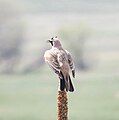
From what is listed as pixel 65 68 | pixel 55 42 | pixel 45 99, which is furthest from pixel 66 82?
pixel 45 99

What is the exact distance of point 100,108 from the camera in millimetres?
12070

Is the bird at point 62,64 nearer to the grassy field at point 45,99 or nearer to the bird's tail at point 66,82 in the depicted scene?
the bird's tail at point 66,82

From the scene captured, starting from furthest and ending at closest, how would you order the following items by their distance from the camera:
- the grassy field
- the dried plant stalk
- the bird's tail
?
the grassy field < the bird's tail < the dried plant stalk

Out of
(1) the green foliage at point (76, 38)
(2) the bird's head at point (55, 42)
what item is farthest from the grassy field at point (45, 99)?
(2) the bird's head at point (55, 42)

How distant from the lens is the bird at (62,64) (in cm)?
185

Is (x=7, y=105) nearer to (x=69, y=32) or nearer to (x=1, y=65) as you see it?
(x=1, y=65)

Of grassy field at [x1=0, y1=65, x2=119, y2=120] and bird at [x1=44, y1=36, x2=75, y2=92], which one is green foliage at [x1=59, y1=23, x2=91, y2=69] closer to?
grassy field at [x1=0, y1=65, x2=119, y2=120]

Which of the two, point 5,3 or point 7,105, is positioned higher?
point 5,3

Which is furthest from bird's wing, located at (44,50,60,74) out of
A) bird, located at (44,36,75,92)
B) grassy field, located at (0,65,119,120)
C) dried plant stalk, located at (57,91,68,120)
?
grassy field, located at (0,65,119,120)

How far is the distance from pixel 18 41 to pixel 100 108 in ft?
11.7

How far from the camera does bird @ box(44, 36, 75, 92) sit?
1850 millimetres

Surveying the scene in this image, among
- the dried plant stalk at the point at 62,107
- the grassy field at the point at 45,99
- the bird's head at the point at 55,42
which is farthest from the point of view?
the grassy field at the point at 45,99

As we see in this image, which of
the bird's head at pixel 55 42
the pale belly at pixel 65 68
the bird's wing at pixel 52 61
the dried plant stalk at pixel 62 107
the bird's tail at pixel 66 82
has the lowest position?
the dried plant stalk at pixel 62 107

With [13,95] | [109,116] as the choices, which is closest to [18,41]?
[13,95]
